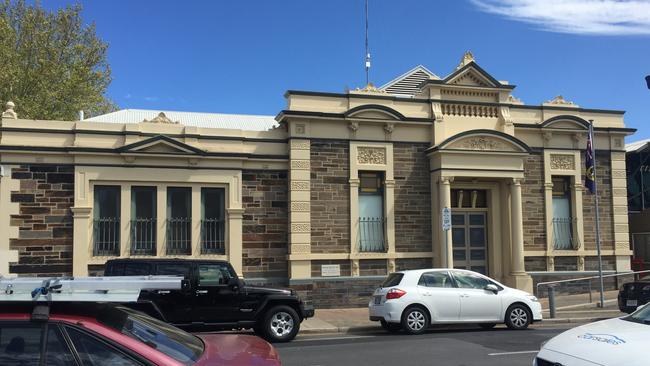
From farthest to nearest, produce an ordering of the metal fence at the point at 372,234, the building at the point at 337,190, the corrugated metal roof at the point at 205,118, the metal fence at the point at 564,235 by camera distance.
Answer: the corrugated metal roof at the point at 205,118, the metal fence at the point at 564,235, the metal fence at the point at 372,234, the building at the point at 337,190

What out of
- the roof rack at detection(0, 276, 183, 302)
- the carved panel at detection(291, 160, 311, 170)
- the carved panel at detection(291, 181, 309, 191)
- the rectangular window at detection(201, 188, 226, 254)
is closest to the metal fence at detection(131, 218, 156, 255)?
the rectangular window at detection(201, 188, 226, 254)

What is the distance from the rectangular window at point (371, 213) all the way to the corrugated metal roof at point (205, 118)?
718cm

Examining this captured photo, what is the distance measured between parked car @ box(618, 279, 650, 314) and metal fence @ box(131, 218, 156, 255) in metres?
12.4

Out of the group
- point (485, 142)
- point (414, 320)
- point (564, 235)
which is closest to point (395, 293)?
point (414, 320)

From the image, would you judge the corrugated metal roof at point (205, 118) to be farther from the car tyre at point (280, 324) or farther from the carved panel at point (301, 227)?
the car tyre at point (280, 324)

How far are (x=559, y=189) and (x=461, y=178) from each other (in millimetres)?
3863

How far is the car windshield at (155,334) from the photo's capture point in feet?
11.7

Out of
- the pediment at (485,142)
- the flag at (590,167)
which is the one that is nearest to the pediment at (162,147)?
the pediment at (485,142)

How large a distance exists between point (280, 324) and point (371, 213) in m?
6.80

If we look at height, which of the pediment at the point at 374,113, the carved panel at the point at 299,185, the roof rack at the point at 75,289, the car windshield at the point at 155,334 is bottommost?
the car windshield at the point at 155,334

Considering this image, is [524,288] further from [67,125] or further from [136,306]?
[67,125]

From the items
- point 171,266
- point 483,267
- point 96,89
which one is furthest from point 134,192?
point 96,89

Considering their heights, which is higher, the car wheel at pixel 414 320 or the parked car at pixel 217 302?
the parked car at pixel 217 302

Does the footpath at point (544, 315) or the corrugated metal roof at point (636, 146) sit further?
the corrugated metal roof at point (636, 146)
